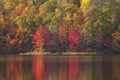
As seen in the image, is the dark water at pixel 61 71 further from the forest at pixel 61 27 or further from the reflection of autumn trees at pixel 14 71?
the forest at pixel 61 27

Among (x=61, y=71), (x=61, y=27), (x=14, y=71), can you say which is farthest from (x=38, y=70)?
(x=61, y=27)

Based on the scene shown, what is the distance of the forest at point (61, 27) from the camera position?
92750 mm

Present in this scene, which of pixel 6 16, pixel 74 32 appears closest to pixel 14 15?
pixel 6 16

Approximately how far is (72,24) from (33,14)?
991cm

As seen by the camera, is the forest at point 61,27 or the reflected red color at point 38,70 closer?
the reflected red color at point 38,70

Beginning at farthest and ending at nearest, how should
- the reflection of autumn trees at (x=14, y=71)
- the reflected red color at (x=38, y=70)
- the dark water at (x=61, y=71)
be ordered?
the reflected red color at (x=38, y=70) → the reflection of autumn trees at (x=14, y=71) → the dark water at (x=61, y=71)

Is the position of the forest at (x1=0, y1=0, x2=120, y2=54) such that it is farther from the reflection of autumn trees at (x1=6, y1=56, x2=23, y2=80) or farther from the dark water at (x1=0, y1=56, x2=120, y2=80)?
the reflection of autumn trees at (x1=6, y1=56, x2=23, y2=80)

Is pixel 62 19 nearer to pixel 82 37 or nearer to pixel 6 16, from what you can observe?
pixel 82 37

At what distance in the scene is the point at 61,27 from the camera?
97.5 meters

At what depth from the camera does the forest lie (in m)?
92.8

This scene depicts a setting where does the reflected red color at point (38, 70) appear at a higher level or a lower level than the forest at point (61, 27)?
lower

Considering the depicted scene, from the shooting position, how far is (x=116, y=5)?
315 ft

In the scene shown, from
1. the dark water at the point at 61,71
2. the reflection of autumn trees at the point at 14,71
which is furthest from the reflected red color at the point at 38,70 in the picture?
the reflection of autumn trees at the point at 14,71

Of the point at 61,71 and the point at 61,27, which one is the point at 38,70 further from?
the point at 61,27
